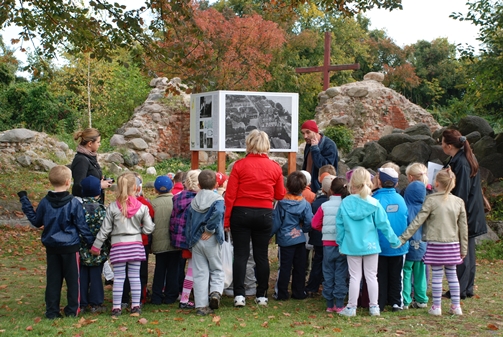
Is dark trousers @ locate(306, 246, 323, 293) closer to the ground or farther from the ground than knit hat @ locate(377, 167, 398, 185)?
closer to the ground

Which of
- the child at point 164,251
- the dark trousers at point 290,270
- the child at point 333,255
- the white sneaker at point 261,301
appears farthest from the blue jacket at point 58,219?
the child at point 333,255

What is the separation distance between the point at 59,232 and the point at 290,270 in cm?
256

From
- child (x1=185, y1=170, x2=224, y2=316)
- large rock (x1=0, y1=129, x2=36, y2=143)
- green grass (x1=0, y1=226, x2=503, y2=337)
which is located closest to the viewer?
green grass (x1=0, y1=226, x2=503, y2=337)

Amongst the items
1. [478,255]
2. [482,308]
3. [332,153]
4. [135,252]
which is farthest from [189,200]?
[478,255]

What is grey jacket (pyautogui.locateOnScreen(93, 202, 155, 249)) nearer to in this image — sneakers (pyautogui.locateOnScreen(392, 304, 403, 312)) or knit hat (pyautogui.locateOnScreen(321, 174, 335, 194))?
knit hat (pyautogui.locateOnScreen(321, 174, 335, 194))

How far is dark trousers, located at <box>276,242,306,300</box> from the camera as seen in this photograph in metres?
7.17

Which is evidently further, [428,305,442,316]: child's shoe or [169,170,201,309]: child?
[169,170,201,309]: child

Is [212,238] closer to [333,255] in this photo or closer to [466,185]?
[333,255]

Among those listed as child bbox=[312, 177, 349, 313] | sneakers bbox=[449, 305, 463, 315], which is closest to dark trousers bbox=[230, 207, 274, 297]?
child bbox=[312, 177, 349, 313]

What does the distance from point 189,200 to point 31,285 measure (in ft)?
9.26

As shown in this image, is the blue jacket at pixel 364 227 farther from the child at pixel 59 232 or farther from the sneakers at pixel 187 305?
the child at pixel 59 232

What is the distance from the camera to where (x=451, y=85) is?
4012 cm

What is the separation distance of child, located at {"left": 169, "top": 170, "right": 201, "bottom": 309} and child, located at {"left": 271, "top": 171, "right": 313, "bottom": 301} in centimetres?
98

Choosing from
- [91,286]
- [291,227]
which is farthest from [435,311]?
[91,286]
